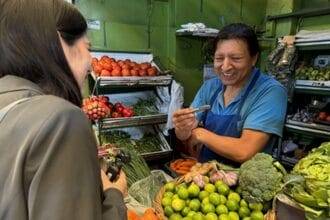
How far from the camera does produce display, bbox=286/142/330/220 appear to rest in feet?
3.40

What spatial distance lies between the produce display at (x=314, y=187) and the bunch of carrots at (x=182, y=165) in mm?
2071

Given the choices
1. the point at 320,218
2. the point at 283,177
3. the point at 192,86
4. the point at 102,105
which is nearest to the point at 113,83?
the point at 102,105

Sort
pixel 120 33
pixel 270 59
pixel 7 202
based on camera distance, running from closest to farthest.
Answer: pixel 7 202 → pixel 270 59 → pixel 120 33

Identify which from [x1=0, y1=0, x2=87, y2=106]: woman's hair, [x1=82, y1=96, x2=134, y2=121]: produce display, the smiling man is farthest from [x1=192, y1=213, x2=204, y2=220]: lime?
[x1=82, y1=96, x2=134, y2=121]: produce display

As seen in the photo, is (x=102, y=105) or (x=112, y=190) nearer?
(x=112, y=190)

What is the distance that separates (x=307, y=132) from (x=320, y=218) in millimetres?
2469

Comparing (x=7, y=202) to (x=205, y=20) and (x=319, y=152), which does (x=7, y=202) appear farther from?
(x=205, y=20)

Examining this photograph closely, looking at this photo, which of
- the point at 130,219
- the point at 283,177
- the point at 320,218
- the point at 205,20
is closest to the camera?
the point at 320,218

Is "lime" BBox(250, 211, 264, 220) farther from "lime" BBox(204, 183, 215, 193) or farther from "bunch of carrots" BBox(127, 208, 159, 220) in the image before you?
"bunch of carrots" BBox(127, 208, 159, 220)

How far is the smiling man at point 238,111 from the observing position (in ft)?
5.05

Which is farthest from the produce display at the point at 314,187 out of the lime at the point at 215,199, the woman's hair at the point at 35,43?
the woman's hair at the point at 35,43

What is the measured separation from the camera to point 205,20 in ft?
13.4

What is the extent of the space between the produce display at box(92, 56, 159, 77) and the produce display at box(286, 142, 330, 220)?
239 centimetres

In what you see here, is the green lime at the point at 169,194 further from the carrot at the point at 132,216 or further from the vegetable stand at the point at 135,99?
the vegetable stand at the point at 135,99
